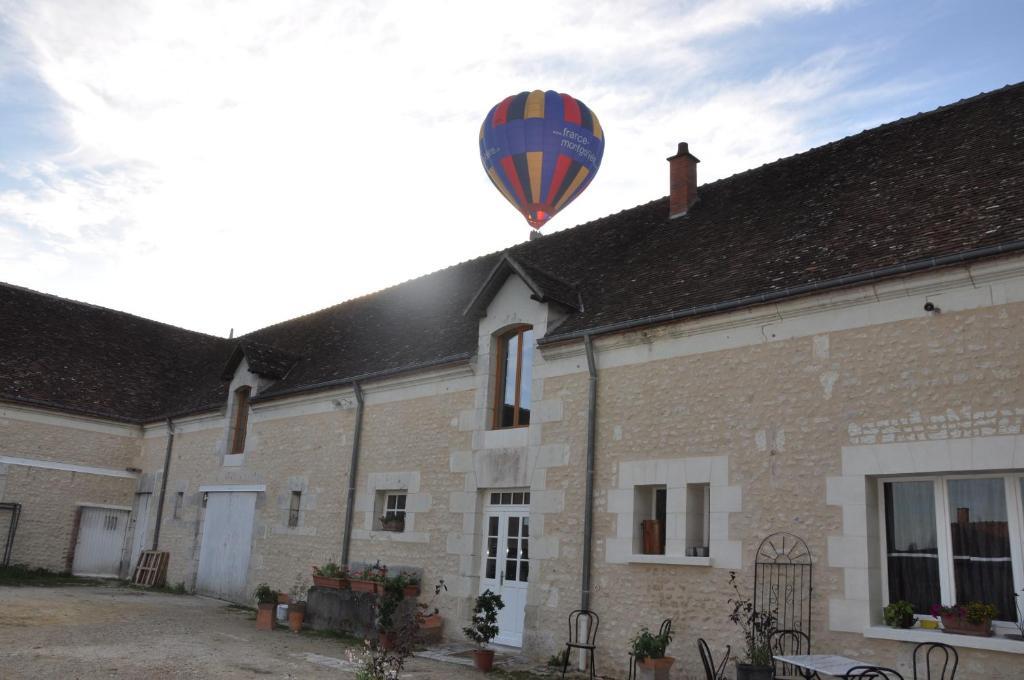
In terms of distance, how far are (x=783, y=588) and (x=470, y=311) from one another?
5.42 metres

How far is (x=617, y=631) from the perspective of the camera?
28.4 feet

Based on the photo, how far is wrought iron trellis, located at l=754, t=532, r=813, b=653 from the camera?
736cm

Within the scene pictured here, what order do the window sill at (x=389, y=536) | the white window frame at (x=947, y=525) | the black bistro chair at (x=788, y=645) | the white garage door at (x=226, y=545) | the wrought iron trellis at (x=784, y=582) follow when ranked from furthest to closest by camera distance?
the white garage door at (x=226, y=545) < the window sill at (x=389, y=536) < the wrought iron trellis at (x=784, y=582) < the black bistro chair at (x=788, y=645) < the white window frame at (x=947, y=525)

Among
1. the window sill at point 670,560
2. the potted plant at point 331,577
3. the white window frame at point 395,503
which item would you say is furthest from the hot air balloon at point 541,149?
the window sill at point 670,560

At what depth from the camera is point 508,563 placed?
10.3m

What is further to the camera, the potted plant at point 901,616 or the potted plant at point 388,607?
the potted plant at point 388,607

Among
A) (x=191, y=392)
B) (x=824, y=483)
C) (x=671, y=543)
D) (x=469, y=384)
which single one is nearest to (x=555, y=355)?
(x=469, y=384)

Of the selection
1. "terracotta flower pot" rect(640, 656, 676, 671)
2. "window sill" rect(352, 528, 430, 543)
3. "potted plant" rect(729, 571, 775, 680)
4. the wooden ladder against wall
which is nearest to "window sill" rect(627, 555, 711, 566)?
"potted plant" rect(729, 571, 775, 680)

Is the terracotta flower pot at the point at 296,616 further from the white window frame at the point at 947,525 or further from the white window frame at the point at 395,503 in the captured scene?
the white window frame at the point at 947,525

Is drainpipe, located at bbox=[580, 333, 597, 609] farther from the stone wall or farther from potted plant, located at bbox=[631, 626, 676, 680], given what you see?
the stone wall

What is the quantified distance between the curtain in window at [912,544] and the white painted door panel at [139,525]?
15.4m

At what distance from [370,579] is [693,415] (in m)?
4.99

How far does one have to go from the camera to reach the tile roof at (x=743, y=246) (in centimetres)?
779

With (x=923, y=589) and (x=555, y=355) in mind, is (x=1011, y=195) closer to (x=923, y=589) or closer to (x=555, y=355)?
(x=923, y=589)
